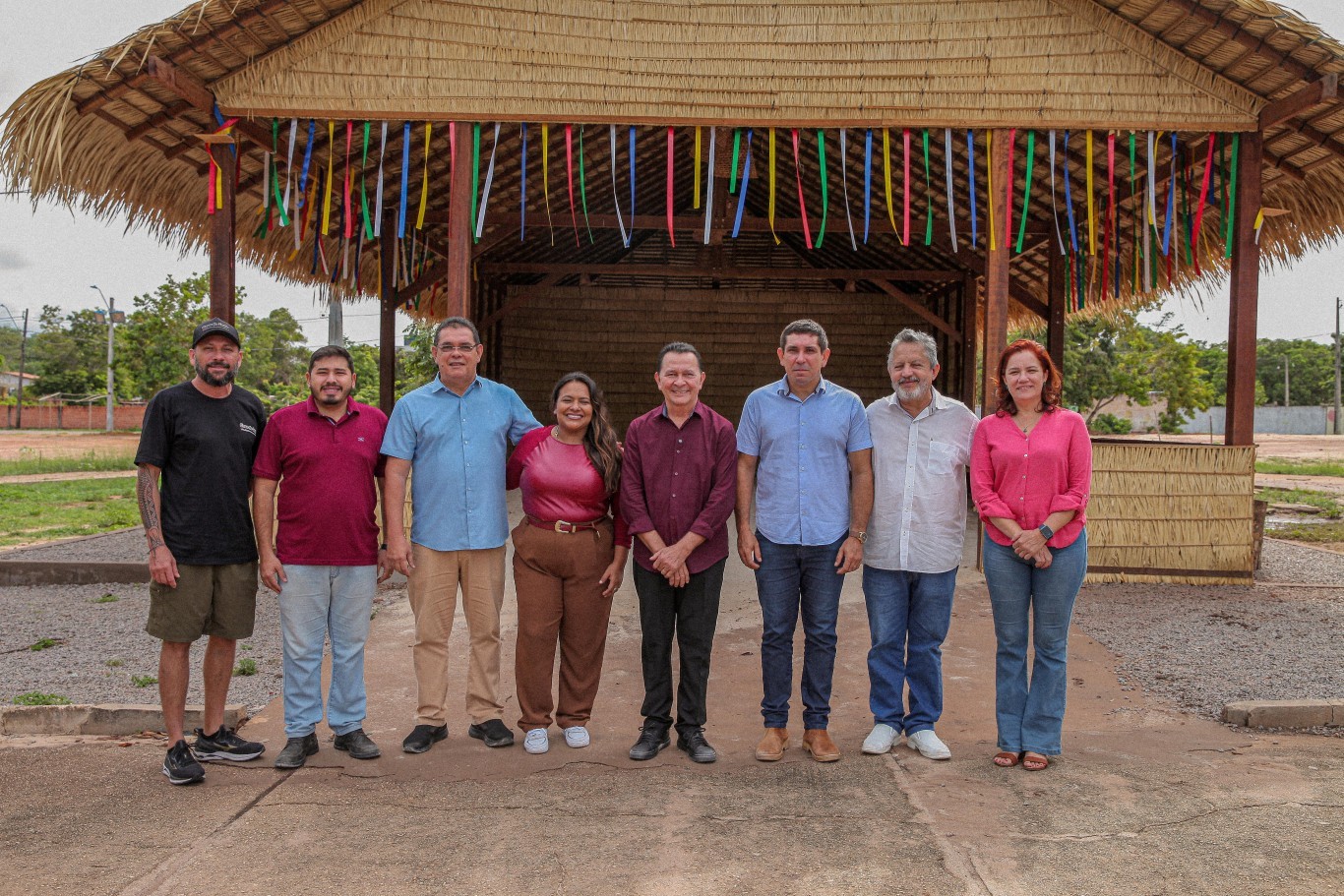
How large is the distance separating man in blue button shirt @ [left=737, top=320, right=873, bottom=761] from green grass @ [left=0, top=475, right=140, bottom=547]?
30.5 ft

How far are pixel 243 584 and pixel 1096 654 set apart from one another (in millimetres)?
4062

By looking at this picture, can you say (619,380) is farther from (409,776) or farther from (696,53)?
(409,776)

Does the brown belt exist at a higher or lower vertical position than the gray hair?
lower

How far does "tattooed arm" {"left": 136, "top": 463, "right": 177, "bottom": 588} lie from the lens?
11.0 ft

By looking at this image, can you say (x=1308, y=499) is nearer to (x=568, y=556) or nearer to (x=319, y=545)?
(x=568, y=556)

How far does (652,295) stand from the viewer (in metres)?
14.1

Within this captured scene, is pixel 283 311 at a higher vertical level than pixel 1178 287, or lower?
higher

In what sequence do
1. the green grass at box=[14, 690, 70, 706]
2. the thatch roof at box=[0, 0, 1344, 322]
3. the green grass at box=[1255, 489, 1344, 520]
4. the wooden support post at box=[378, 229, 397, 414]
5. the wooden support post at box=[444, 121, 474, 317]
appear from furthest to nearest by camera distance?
the green grass at box=[1255, 489, 1344, 520], the wooden support post at box=[378, 229, 397, 414], the wooden support post at box=[444, 121, 474, 317], the thatch roof at box=[0, 0, 1344, 322], the green grass at box=[14, 690, 70, 706]

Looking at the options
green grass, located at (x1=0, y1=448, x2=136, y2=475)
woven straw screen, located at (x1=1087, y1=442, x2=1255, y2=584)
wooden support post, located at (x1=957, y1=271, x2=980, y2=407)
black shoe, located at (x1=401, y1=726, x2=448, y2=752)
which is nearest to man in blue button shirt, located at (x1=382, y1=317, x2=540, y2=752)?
black shoe, located at (x1=401, y1=726, x2=448, y2=752)

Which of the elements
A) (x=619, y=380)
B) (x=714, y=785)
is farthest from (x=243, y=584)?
(x=619, y=380)

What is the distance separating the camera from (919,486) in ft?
11.9

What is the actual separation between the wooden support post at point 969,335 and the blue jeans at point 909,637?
867 centimetres

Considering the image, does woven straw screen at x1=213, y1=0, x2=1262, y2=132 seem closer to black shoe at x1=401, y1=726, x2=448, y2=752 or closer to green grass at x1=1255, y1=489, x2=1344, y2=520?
black shoe at x1=401, y1=726, x2=448, y2=752

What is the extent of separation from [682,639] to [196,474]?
1800 mm
